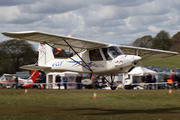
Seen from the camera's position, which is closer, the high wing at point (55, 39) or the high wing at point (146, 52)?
the high wing at point (55, 39)

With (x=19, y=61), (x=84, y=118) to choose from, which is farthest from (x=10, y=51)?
(x=84, y=118)

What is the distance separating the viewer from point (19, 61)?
69062 millimetres

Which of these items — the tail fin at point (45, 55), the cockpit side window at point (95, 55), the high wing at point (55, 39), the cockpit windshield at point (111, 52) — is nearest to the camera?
the high wing at point (55, 39)

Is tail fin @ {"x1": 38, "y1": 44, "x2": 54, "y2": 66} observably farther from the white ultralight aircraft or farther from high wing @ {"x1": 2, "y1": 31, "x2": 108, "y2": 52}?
high wing @ {"x1": 2, "y1": 31, "x2": 108, "y2": 52}

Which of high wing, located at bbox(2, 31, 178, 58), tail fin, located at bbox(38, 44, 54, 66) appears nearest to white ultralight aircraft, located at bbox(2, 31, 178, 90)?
high wing, located at bbox(2, 31, 178, 58)

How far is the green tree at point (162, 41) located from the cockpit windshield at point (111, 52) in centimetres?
8034

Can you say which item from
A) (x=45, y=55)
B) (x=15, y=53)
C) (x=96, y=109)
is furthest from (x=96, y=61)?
(x=15, y=53)

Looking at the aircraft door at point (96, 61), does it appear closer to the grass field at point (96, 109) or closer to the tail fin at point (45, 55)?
the grass field at point (96, 109)

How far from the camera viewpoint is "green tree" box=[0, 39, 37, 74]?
64938mm

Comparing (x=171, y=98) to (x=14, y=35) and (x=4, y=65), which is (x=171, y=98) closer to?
(x=14, y=35)

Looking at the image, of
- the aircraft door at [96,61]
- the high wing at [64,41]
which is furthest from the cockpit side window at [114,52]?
the aircraft door at [96,61]

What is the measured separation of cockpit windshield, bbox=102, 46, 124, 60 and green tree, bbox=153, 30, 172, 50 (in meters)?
80.3

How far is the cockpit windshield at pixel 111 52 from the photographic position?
1842cm

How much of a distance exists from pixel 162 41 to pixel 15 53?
54489 millimetres
